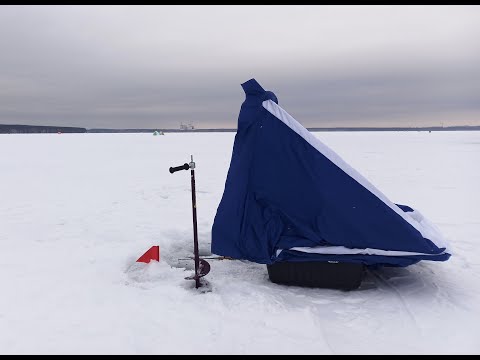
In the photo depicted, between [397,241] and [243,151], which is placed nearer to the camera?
[397,241]

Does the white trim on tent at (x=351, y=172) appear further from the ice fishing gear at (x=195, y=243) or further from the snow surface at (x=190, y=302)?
the ice fishing gear at (x=195, y=243)

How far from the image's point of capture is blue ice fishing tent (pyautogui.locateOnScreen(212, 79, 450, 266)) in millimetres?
3727

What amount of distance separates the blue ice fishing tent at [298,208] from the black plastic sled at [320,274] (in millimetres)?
118

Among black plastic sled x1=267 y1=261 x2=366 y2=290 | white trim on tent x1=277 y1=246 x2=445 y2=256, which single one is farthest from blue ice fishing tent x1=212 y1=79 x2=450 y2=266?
black plastic sled x1=267 y1=261 x2=366 y2=290

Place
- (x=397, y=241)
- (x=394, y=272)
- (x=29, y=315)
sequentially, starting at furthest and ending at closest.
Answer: (x=394, y=272), (x=397, y=241), (x=29, y=315)

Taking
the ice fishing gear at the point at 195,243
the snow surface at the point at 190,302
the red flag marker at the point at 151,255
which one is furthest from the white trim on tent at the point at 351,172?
the red flag marker at the point at 151,255

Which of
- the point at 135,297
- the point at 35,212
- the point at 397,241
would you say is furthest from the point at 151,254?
the point at 35,212

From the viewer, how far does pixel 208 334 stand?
3.09 meters

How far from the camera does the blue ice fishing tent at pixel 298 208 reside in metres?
3.73

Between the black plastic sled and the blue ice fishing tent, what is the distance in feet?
0.39

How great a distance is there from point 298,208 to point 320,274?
750mm

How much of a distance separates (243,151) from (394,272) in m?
2.37

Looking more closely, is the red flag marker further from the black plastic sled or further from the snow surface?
the black plastic sled

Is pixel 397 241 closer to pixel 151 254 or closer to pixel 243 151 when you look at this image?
pixel 243 151
